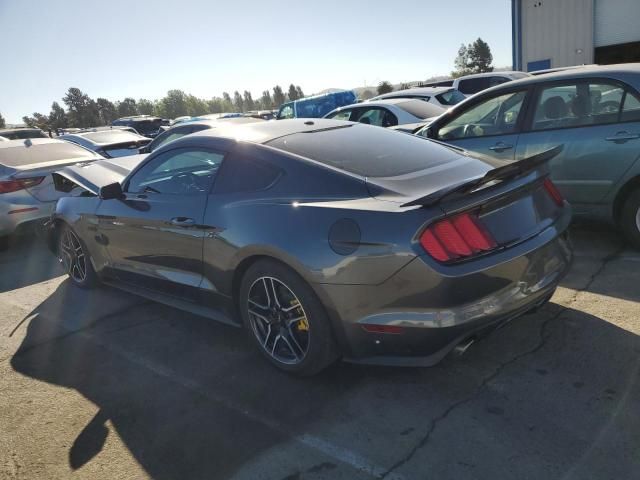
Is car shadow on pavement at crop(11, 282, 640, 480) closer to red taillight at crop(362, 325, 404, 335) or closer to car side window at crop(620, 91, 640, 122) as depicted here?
red taillight at crop(362, 325, 404, 335)

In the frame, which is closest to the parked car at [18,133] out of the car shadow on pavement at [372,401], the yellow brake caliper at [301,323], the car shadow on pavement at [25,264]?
the car shadow on pavement at [25,264]

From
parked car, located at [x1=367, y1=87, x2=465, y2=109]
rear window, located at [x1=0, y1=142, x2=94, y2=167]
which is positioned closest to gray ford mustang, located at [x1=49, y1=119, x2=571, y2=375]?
rear window, located at [x1=0, y1=142, x2=94, y2=167]

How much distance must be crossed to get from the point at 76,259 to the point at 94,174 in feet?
2.85

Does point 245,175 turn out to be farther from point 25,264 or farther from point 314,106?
point 314,106

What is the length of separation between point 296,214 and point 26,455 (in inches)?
76.6

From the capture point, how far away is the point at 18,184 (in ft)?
22.4

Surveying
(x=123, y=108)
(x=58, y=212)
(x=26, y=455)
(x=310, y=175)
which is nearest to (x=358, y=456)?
(x=310, y=175)

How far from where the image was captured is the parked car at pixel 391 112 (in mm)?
9062

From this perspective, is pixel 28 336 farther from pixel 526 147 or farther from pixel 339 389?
pixel 526 147

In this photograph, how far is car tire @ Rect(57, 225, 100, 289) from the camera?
507 centimetres

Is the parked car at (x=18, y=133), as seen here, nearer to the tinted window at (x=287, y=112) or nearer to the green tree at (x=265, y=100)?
the tinted window at (x=287, y=112)

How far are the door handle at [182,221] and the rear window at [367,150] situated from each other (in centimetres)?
76

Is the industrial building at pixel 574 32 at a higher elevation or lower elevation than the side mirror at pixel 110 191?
higher

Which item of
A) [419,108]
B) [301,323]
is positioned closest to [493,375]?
[301,323]
